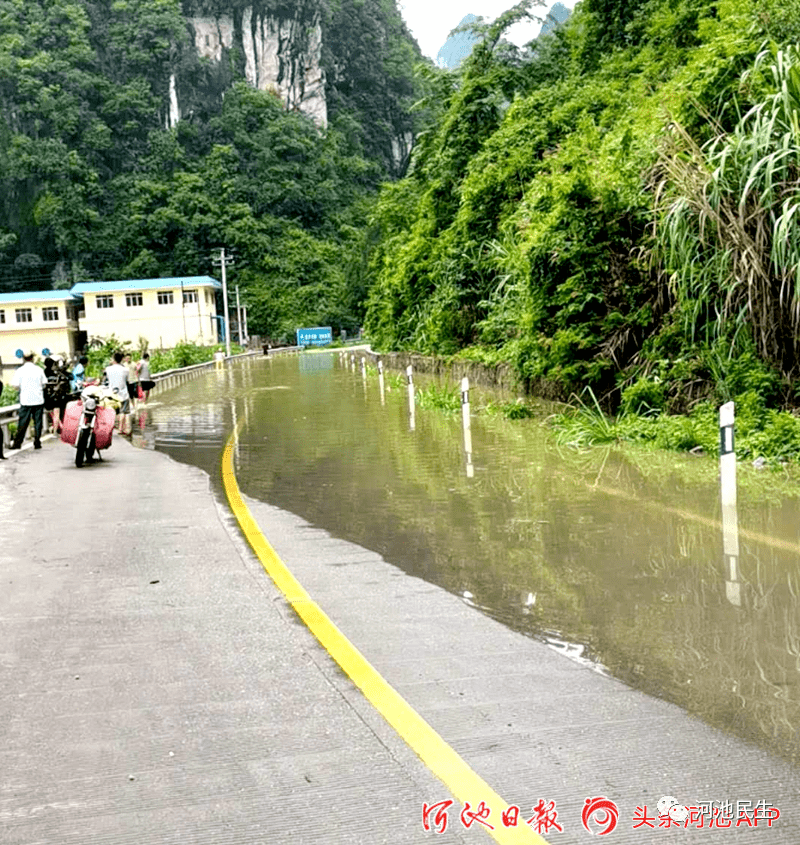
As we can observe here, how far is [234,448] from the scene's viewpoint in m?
17.4

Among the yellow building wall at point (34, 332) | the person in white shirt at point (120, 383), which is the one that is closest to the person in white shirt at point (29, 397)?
the person in white shirt at point (120, 383)

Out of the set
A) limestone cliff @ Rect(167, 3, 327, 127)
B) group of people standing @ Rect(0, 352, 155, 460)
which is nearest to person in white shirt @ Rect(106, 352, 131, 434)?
group of people standing @ Rect(0, 352, 155, 460)

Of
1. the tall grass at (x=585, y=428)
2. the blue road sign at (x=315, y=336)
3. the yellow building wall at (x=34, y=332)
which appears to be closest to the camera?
the tall grass at (x=585, y=428)

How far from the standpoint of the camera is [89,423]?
15336 mm

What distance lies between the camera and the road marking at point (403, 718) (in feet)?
A: 12.4

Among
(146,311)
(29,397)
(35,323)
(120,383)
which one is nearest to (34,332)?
(35,323)

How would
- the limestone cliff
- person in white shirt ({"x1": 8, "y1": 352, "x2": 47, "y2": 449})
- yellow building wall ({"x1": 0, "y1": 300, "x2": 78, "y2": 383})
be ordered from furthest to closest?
1. the limestone cliff
2. yellow building wall ({"x1": 0, "y1": 300, "x2": 78, "y2": 383})
3. person in white shirt ({"x1": 8, "y1": 352, "x2": 47, "y2": 449})

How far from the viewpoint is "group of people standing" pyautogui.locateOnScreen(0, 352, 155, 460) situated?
1812 centimetres

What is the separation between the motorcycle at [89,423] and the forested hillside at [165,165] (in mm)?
85802

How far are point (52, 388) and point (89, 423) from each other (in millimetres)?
6521

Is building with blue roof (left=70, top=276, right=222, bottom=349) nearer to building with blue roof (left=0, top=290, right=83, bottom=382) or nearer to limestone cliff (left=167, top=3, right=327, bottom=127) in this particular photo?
building with blue roof (left=0, top=290, right=83, bottom=382)

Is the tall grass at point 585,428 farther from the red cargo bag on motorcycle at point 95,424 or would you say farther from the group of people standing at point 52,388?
the group of people standing at point 52,388

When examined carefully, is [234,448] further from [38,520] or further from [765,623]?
[765,623]

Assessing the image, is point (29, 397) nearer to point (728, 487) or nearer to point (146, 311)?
point (728, 487)
